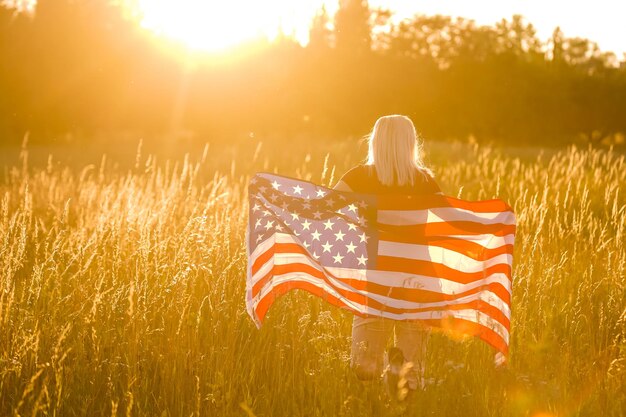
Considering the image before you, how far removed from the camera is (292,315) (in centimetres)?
539

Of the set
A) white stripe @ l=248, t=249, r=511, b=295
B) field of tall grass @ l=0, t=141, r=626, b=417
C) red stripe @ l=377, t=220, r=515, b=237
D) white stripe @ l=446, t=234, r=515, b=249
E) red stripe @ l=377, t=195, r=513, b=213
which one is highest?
red stripe @ l=377, t=195, r=513, b=213

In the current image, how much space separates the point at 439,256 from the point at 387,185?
1.96 ft

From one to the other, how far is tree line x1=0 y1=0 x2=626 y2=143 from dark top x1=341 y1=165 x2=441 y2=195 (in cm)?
3388

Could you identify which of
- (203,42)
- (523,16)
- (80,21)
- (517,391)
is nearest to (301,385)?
(517,391)

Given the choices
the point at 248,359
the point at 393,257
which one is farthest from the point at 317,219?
the point at 248,359

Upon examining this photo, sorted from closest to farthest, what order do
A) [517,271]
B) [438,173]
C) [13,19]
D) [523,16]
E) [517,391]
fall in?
[517,391]
[517,271]
[438,173]
[13,19]
[523,16]

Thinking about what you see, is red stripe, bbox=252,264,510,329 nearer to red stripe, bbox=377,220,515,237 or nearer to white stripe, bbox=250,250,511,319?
white stripe, bbox=250,250,511,319

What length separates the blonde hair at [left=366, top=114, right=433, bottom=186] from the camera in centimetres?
464

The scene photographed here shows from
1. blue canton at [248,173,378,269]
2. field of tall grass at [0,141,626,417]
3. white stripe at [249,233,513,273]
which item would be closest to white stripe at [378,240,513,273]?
white stripe at [249,233,513,273]

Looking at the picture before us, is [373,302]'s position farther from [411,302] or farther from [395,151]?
[395,151]

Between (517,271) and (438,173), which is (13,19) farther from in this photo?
(517,271)

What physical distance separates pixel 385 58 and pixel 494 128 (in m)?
9.14

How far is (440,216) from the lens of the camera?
4.74 meters

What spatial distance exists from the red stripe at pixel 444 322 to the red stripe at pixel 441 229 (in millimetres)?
560
